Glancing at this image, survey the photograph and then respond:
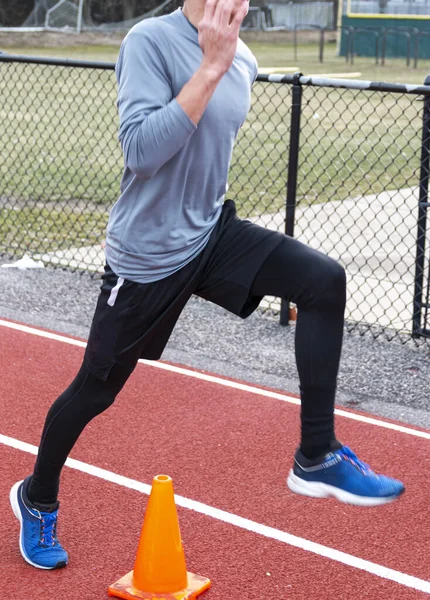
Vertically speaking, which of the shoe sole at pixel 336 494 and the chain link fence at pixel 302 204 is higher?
the shoe sole at pixel 336 494

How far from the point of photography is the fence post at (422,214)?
5.86 m

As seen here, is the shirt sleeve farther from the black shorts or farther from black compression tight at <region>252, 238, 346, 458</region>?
black compression tight at <region>252, 238, 346, 458</region>

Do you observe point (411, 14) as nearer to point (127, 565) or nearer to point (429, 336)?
point (429, 336)

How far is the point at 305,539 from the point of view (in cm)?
372

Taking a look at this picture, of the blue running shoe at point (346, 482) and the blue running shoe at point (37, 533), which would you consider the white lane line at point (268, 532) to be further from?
the blue running shoe at point (37, 533)

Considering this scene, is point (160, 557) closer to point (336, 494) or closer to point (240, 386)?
point (336, 494)

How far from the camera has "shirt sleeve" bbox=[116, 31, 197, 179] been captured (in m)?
2.76

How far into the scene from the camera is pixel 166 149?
9.14 ft

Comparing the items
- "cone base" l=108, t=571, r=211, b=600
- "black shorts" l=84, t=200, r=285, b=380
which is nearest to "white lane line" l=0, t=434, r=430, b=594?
"cone base" l=108, t=571, r=211, b=600

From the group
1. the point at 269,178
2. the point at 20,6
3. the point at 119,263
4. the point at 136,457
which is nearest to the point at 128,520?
the point at 136,457

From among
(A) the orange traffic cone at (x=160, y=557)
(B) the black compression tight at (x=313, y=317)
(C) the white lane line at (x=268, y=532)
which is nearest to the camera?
(B) the black compression tight at (x=313, y=317)

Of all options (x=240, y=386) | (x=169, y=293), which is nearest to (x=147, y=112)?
(x=169, y=293)

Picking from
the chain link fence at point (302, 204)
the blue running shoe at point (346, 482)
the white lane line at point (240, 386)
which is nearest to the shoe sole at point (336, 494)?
the blue running shoe at point (346, 482)

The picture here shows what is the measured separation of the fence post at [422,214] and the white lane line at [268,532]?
2737 mm
